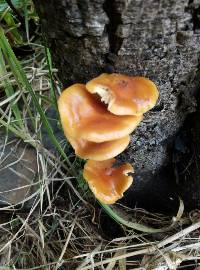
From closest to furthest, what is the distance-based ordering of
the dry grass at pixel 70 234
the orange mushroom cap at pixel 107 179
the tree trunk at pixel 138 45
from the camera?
the tree trunk at pixel 138 45 < the orange mushroom cap at pixel 107 179 < the dry grass at pixel 70 234

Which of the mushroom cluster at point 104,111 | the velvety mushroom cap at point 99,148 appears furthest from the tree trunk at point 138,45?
the velvety mushroom cap at point 99,148

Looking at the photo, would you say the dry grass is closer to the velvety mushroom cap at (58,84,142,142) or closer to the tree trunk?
the tree trunk

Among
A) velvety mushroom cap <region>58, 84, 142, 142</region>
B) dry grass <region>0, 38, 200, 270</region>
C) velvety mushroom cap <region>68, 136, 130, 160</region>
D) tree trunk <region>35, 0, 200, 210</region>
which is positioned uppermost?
tree trunk <region>35, 0, 200, 210</region>

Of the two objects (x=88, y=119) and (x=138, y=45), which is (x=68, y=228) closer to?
(x=88, y=119)

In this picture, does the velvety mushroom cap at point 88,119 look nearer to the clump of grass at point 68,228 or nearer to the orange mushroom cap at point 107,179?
the orange mushroom cap at point 107,179

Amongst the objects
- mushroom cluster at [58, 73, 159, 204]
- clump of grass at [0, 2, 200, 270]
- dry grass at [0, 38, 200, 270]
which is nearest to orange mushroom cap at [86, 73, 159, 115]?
mushroom cluster at [58, 73, 159, 204]

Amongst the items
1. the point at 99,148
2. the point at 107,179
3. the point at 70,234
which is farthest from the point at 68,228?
the point at 99,148

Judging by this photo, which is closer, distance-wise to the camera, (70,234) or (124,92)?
(124,92)
